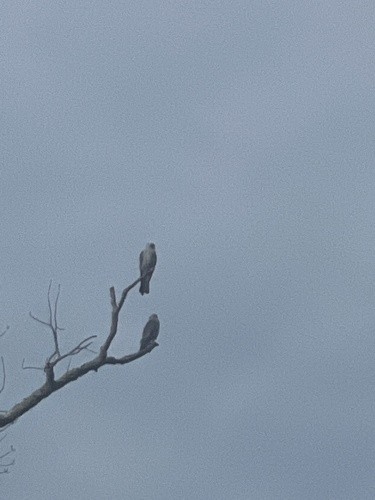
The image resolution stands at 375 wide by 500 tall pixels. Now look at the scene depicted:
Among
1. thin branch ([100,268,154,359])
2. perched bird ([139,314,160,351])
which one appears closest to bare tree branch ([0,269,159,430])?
thin branch ([100,268,154,359])

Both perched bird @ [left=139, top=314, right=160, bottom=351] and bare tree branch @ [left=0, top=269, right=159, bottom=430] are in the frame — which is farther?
perched bird @ [left=139, top=314, right=160, bottom=351]

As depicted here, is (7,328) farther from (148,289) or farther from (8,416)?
(148,289)

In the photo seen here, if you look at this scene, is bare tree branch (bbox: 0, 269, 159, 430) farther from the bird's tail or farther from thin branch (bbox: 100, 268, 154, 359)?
the bird's tail

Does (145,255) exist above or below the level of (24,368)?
above

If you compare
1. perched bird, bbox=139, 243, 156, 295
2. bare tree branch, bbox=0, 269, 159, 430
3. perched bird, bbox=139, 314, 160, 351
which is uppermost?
perched bird, bbox=139, 243, 156, 295

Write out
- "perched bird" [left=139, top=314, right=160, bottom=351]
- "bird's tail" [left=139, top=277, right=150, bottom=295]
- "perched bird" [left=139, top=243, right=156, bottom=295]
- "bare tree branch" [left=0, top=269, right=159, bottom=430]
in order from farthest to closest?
"perched bird" [left=139, top=243, right=156, bottom=295] → "bird's tail" [left=139, top=277, right=150, bottom=295] → "perched bird" [left=139, top=314, right=160, bottom=351] → "bare tree branch" [left=0, top=269, right=159, bottom=430]

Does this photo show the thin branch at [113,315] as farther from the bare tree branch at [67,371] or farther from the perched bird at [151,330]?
the perched bird at [151,330]

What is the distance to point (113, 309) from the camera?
33.6 feet

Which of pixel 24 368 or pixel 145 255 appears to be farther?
pixel 145 255

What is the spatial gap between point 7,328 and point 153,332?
451cm

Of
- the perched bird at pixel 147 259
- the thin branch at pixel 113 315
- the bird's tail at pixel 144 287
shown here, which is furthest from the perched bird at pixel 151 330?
the thin branch at pixel 113 315

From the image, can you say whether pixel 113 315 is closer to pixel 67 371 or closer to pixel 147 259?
pixel 67 371

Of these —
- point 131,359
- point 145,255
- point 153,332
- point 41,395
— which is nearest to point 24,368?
point 41,395

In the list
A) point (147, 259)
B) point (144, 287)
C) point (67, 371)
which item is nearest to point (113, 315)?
point (67, 371)
